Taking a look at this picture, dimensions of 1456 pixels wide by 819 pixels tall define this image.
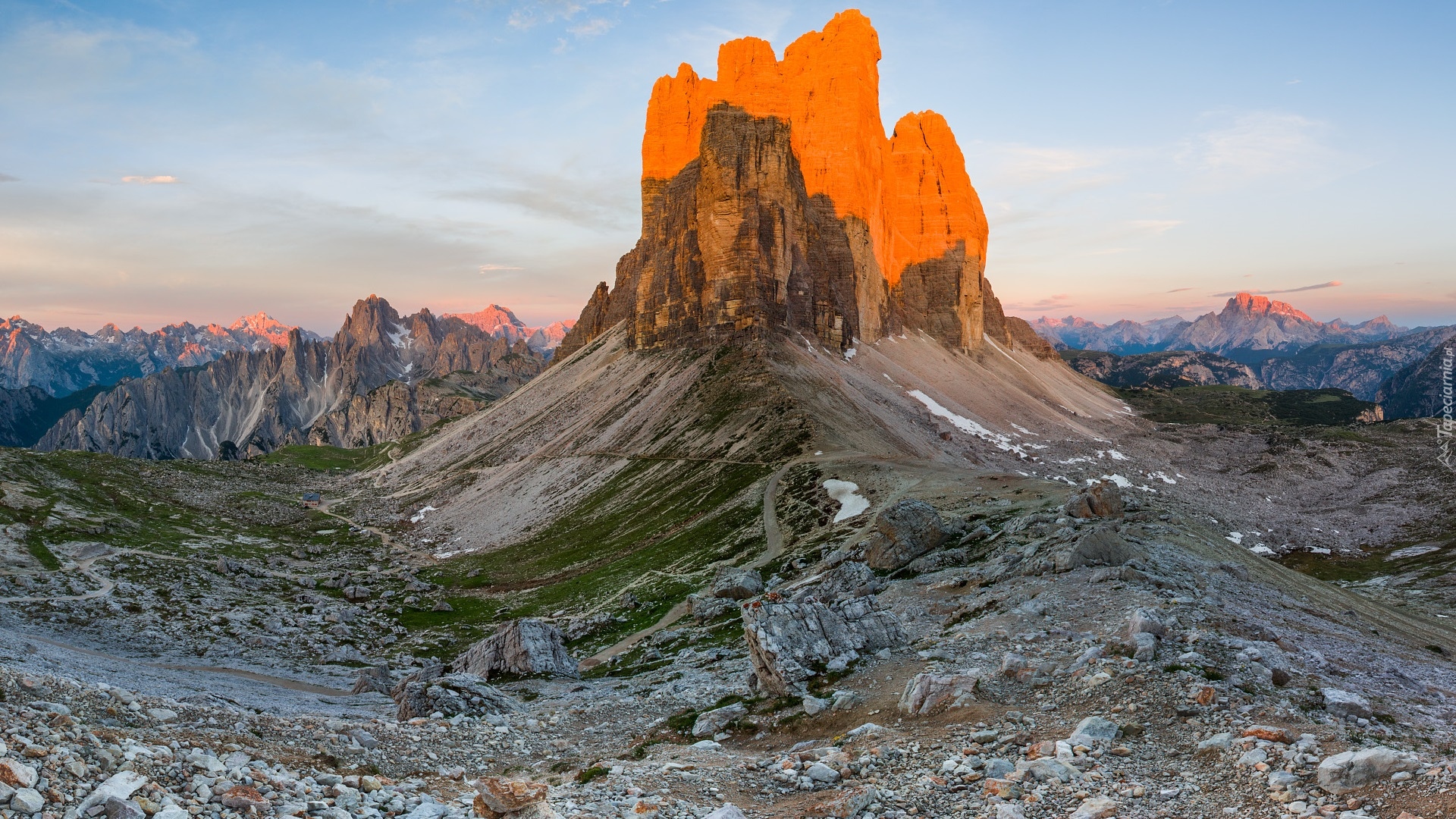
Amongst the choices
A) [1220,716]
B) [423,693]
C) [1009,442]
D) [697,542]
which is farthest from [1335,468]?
[423,693]

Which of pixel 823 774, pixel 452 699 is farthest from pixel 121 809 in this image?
pixel 452 699

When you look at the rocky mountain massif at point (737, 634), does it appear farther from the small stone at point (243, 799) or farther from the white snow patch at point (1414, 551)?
the white snow patch at point (1414, 551)

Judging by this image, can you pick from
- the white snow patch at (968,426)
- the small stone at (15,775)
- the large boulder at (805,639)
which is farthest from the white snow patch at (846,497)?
the white snow patch at (968,426)

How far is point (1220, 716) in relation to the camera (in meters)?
20.2

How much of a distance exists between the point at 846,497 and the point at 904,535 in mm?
27226

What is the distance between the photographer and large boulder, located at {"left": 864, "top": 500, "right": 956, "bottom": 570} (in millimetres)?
51675

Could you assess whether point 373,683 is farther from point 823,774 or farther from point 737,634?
point 823,774

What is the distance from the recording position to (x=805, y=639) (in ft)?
107

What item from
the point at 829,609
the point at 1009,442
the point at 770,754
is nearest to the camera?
the point at 770,754

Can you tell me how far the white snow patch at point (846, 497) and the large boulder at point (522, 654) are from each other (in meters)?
35.3

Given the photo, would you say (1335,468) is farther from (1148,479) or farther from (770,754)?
(770,754)

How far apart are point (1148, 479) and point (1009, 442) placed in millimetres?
27120

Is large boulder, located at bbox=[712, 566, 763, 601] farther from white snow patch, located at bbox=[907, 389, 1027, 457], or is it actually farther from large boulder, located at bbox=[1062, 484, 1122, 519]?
white snow patch, located at bbox=[907, 389, 1027, 457]

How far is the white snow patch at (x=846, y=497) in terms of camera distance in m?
75.0
